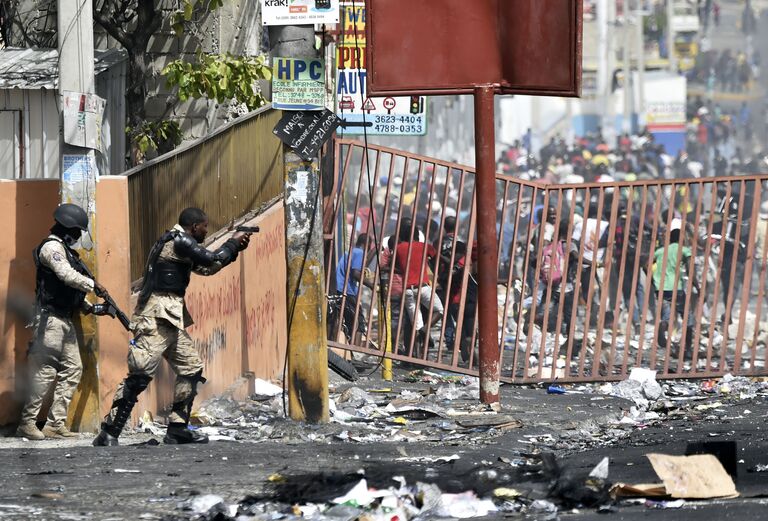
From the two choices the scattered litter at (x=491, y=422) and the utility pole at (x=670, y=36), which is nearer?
the scattered litter at (x=491, y=422)

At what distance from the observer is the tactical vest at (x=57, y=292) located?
8.56 meters

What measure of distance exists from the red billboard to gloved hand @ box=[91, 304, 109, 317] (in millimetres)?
2953

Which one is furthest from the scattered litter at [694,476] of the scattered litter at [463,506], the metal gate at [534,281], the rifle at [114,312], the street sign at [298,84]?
the metal gate at [534,281]

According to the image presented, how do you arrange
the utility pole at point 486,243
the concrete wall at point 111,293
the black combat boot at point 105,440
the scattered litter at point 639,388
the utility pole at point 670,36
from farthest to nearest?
the utility pole at point 670,36 < the scattered litter at point 639,388 < the utility pole at point 486,243 < the concrete wall at point 111,293 < the black combat boot at point 105,440

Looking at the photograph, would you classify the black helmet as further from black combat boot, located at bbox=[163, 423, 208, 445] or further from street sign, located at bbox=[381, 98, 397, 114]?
street sign, located at bbox=[381, 98, 397, 114]

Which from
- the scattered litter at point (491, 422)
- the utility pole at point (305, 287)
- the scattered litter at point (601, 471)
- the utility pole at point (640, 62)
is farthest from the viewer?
the utility pole at point (640, 62)

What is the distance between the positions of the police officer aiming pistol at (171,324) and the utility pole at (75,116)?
0.46m

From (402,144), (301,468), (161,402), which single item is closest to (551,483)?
(301,468)

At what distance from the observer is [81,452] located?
798cm

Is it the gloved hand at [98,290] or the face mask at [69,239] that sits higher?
the face mask at [69,239]

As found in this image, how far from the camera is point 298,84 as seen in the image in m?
9.14

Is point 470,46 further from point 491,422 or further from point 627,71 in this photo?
point 627,71

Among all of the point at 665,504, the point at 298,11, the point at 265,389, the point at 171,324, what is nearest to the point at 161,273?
the point at 171,324

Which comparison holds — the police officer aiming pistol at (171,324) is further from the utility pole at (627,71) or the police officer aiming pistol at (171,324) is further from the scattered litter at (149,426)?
the utility pole at (627,71)
